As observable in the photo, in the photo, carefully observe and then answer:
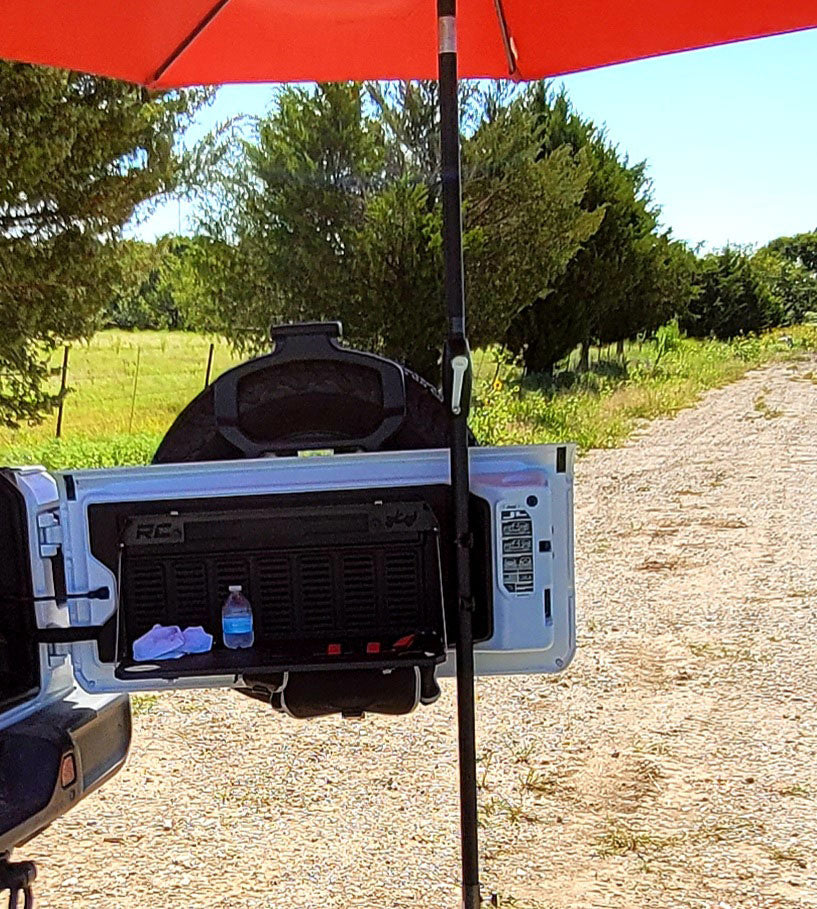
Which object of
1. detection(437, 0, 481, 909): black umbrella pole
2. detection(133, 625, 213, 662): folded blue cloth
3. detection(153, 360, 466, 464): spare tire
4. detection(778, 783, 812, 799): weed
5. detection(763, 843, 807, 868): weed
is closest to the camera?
detection(437, 0, 481, 909): black umbrella pole

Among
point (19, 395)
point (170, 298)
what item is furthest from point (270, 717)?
point (170, 298)

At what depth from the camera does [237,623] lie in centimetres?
213

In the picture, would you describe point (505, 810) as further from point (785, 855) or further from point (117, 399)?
point (117, 399)

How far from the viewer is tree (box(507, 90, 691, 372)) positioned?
19.3 m

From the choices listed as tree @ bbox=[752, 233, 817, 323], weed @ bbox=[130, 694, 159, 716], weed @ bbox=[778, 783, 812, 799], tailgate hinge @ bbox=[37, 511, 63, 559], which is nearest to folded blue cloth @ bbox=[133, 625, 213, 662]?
tailgate hinge @ bbox=[37, 511, 63, 559]

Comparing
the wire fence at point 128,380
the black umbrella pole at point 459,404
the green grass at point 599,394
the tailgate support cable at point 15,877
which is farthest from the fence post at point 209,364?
the black umbrella pole at point 459,404

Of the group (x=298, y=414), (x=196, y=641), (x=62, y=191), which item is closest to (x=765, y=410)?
(x=62, y=191)

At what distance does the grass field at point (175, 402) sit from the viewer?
438 inches

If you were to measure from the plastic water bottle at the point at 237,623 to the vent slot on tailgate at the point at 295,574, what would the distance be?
23 millimetres

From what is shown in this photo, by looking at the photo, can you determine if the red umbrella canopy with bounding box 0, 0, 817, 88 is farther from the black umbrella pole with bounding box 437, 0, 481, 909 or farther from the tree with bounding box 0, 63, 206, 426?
the tree with bounding box 0, 63, 206, 426

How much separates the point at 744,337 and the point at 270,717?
40.6m

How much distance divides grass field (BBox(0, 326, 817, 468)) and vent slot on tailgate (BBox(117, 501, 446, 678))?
7990 mm

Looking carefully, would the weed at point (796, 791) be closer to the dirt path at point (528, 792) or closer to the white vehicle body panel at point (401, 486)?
the dirt path at point (528, 792)

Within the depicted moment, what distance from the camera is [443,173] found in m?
2.09
